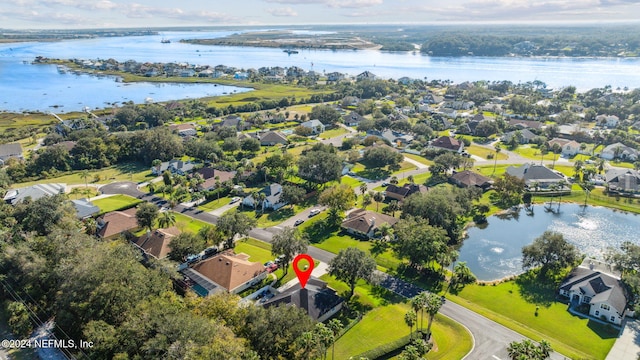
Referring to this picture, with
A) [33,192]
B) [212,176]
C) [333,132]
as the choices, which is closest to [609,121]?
[333,132]

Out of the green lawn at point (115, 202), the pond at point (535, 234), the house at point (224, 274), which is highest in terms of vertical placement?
the house at point (224, 274)

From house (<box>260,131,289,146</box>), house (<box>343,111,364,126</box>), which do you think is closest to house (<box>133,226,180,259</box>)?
house (<box>260,131,289,146</box>)

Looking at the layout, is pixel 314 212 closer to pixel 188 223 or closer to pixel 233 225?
pixel 233 225

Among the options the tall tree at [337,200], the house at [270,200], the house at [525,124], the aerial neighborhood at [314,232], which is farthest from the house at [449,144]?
the house at [270,200]

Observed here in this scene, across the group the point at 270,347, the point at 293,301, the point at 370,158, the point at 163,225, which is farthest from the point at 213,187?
the point at 270,347

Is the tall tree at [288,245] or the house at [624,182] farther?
the house at [624,182]

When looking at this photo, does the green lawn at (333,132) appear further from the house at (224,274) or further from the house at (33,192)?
the house at (224,274)
